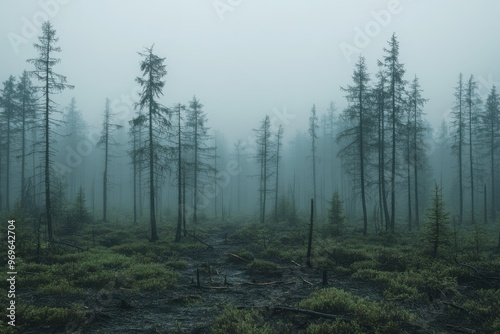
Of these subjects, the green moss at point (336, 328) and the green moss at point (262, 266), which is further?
the green moss at point (262, 266)

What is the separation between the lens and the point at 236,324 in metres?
7.32

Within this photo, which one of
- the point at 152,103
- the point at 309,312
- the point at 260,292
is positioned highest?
the point at 152,103

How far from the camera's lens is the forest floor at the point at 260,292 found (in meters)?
7.64

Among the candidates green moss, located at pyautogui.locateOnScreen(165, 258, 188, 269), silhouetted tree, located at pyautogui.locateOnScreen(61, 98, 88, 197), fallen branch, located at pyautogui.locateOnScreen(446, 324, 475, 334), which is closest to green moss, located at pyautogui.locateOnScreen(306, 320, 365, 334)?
fallen branch, located at pyautogui.locateOnScreen(446, 324, 475, 334)

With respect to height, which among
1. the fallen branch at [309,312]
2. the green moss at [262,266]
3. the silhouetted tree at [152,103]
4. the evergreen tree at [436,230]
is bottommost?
the green moss at [262,266]

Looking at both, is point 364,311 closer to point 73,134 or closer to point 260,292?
point 260,292

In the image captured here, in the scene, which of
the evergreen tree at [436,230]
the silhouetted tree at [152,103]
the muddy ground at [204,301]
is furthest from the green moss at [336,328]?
the silhouetted tree at [152,103]

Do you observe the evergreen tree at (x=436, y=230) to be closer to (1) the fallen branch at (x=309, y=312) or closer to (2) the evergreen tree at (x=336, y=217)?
(2) the evergreen tree at (x=336, y=217)

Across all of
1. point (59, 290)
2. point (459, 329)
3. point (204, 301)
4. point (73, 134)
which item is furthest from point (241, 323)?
point (73, 134)

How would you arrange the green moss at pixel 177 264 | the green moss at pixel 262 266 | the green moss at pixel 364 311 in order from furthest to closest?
1. the green moss at pixel 177 264
2. the green moss at pixel 262 266
3. the green moss at pixel 364 311

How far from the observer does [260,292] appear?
10.9 metres

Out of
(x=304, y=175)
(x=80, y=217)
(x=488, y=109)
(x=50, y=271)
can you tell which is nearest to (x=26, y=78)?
(x=80, y=217)

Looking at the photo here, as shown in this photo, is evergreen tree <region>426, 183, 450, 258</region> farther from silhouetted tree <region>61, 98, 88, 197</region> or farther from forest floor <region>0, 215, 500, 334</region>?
silhouetted tree <region>61, 98, 88, 197</region>

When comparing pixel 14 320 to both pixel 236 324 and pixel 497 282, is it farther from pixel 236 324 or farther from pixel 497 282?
pixel 497 282
